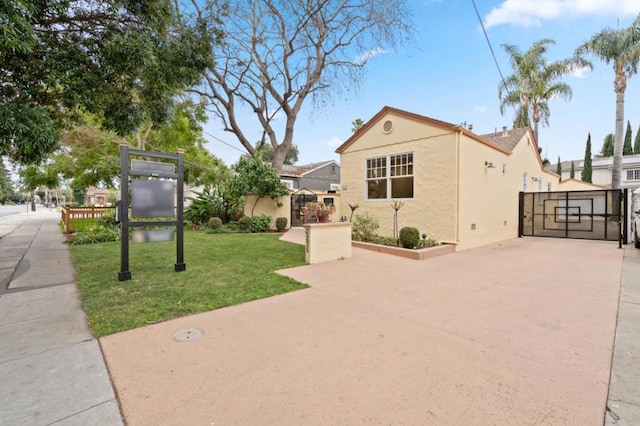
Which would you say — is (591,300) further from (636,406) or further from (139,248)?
(139,248)

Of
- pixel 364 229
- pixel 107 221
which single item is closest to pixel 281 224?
pixel 364 229

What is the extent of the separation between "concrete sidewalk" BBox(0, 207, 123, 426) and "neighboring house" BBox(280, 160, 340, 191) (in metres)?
22.2

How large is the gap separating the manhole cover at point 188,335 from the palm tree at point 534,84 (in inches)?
828

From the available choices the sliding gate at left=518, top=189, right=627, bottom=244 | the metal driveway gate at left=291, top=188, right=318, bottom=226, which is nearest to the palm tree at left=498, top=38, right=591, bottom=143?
the sliding gate at left=518, top=189, right=627, bottom=244

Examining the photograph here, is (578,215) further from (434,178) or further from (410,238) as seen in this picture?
(410,238)

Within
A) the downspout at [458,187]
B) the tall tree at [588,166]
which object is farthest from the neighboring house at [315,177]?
the tall tree at [588,166]

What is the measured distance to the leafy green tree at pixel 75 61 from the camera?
4.26 meters

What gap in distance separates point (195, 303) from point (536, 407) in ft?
12.4

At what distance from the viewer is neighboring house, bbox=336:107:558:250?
8742 millimetres

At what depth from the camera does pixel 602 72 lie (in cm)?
1480

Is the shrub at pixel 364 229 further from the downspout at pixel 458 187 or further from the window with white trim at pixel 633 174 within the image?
the window with white trim at pixel 633 174

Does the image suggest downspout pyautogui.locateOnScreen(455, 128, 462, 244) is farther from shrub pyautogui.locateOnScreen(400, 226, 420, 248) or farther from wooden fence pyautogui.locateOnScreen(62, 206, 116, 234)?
wooden fence pyautogui.locateOnScreen(62, 206, 116, 234)

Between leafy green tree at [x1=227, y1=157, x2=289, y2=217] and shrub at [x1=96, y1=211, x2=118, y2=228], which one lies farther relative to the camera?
leafy green tree at [x1=227, y1=157, x2=289, y2=217]

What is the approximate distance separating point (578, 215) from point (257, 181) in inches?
504
